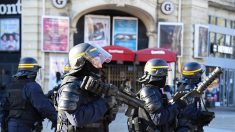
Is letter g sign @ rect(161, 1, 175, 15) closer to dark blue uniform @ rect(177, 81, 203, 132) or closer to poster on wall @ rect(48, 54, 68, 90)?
poster on wall @ rect(48, 54, 68, 90)

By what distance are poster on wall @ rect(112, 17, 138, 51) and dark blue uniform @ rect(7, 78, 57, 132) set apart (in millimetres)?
16658

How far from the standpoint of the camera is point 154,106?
4.94 meters

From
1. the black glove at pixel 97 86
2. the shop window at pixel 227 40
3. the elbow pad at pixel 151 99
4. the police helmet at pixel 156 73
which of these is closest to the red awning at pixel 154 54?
the shop window at pixel 227 40

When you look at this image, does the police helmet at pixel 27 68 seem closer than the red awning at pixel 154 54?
Yes

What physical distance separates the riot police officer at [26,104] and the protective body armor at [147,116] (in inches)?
41.1

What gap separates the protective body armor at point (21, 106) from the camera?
601cm

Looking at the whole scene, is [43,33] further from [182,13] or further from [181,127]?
[181,127]

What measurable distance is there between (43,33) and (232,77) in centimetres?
1249

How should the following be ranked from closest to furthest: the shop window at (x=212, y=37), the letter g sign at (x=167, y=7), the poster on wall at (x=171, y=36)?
1. the poster on wall at (x=171, y=36)
2. the letter g sign at (x=167, y=7)
3. the shop window at (x=212, y=37)

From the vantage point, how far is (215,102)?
26547mm

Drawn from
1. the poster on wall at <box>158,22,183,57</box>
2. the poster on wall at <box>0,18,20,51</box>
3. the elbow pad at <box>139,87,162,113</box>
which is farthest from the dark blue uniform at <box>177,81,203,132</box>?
the poster on wall at <box>0,18,20,51</box>

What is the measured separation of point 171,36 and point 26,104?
1763 centimetres

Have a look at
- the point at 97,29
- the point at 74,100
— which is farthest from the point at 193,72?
the point at 97,29

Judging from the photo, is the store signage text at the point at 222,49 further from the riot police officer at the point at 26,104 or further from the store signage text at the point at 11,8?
the riot police officer at the point at 26,104
